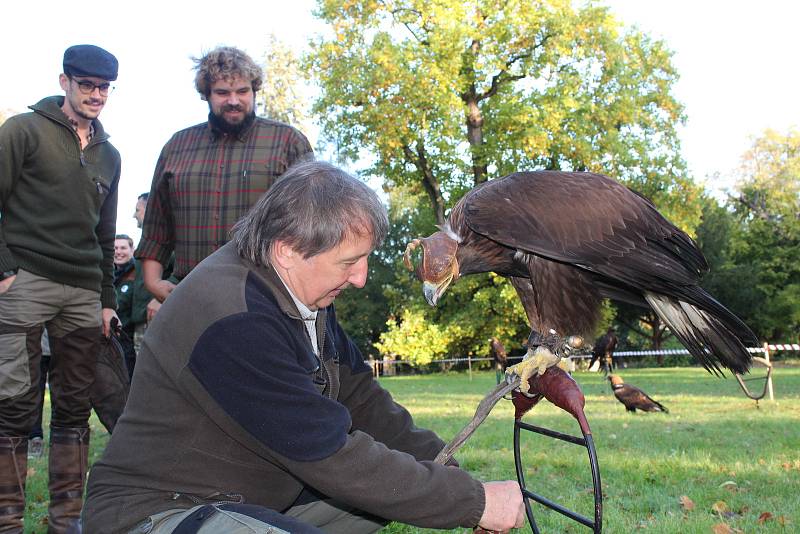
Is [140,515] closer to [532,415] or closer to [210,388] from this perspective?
[210,388]

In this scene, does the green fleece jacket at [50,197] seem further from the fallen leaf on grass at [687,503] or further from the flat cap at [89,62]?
the fallen leaf on grass at [687,503]

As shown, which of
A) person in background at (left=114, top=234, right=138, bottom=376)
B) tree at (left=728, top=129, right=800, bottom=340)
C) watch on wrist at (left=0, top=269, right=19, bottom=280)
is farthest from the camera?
tree at (left=728, top=129, right=800, bottom=340)

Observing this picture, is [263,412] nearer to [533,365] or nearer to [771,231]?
[533,365]

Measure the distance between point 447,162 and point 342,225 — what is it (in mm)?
21765

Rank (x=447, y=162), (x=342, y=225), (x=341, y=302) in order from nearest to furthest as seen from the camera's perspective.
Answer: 1. (x=342, y=225)
2. (x=447, y=162)
3. (x=341, y=302)

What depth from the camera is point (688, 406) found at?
9.80 meters

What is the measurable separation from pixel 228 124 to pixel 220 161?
18 cm

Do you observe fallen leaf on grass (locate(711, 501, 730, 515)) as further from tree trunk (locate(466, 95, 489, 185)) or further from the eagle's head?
tree trunk (locate(466, 95, 489, 185))

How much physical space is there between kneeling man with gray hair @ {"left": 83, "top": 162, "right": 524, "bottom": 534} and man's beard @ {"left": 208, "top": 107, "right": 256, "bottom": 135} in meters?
1.54

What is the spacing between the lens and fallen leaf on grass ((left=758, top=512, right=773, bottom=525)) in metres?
3.54

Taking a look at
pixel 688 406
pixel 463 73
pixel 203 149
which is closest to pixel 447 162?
pixel 463 73

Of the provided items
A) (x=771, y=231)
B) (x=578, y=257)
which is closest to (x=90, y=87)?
(x=578, y=257)

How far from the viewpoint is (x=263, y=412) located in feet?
5.79

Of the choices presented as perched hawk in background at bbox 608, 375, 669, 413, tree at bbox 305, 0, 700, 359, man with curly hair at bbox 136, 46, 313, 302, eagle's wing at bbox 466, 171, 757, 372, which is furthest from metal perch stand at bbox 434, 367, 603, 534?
tree at bbox 305, 0, 700, 359
